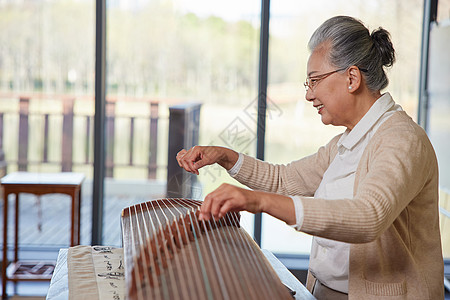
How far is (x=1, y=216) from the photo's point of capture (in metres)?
3.68

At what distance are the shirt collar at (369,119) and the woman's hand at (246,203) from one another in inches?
16.9

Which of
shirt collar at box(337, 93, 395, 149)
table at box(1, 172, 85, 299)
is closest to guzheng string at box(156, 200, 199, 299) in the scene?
shirt collar at box(337, 93, 395, 149)

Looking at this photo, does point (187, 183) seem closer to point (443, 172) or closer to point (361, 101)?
point (443, 172)

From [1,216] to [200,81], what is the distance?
1.57m

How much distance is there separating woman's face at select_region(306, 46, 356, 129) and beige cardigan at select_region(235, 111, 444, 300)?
0.47 feet

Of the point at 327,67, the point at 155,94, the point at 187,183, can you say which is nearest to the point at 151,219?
the point at 327,67

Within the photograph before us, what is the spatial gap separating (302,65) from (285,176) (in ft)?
6.03

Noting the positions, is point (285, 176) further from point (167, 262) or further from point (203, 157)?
point (167, 262)

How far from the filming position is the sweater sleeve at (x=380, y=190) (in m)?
1.12

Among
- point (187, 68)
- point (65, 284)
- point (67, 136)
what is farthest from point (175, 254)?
point (67, 136)

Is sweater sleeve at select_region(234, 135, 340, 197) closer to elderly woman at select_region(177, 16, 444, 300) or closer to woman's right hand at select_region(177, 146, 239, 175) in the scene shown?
woman's right hand at select_region(177, 146, 239, 175)

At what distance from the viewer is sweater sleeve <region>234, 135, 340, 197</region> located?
1801 mm

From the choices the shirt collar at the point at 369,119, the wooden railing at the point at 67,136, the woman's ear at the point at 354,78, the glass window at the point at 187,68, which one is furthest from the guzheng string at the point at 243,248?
the wooden railing at the point at 67,136

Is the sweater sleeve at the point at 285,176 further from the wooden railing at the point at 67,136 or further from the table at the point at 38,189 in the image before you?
the wooden railing at the point at 67,136
